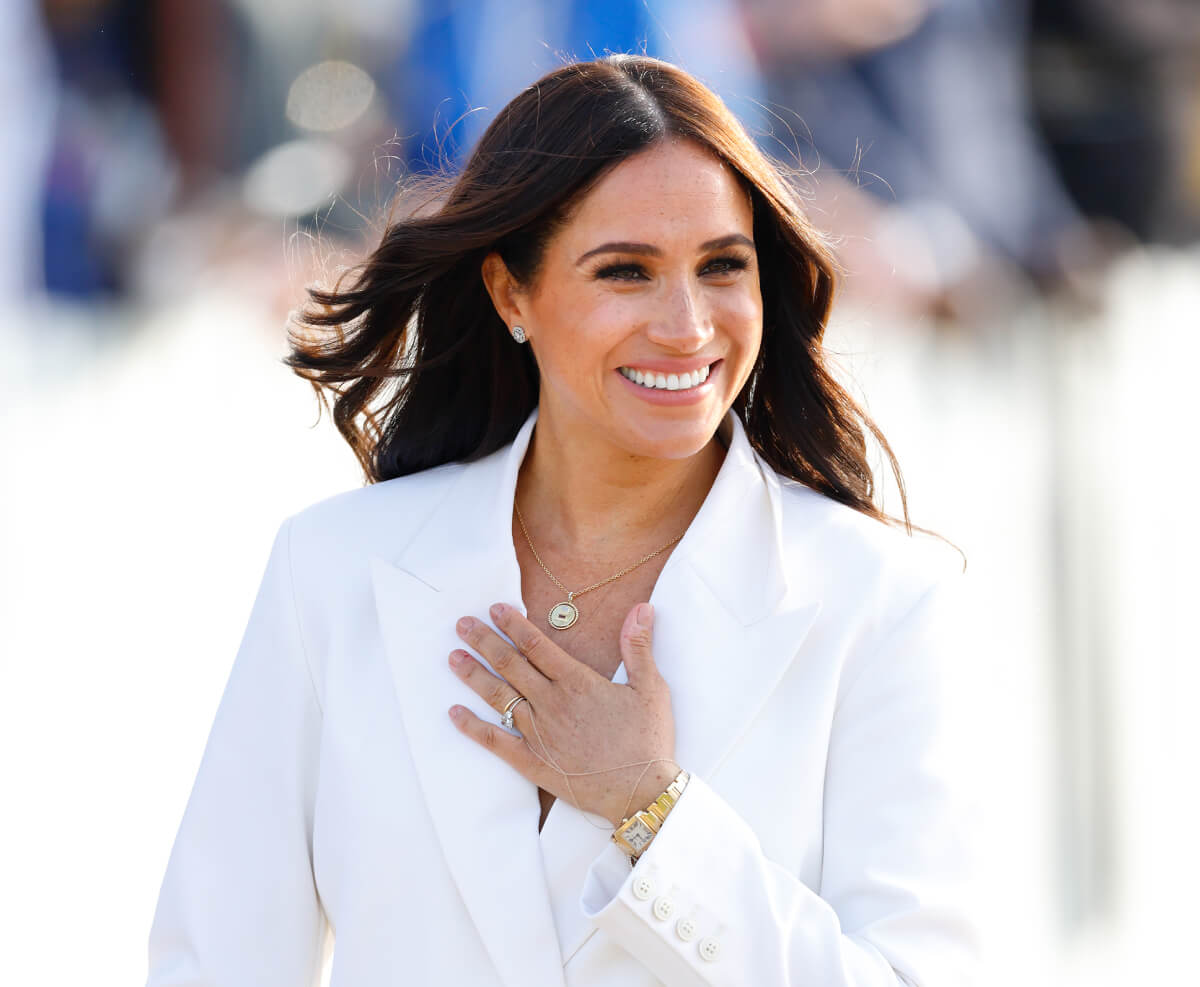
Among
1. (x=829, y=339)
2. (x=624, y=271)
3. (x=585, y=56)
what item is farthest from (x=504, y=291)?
(x=829, y=339)

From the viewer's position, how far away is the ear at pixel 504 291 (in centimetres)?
211

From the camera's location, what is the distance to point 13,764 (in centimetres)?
411

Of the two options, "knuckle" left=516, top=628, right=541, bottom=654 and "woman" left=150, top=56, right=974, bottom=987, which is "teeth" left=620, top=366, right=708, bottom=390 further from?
"knuckle" left=516, top=628, right=541, bottom=654

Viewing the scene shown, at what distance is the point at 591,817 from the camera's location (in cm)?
177

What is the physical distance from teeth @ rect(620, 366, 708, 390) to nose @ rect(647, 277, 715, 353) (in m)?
0.03

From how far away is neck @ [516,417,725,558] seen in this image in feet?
6.83

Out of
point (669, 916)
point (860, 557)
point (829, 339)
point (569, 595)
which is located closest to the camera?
point (669, 916)

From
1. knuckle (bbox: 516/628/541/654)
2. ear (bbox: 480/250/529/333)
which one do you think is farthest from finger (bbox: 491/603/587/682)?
ear (bbox: 480/250/529/333)

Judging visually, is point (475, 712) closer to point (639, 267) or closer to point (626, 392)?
point (626, 392)

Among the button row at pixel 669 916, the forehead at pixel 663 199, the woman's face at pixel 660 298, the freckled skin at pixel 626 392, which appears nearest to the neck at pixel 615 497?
the freckled skin at pixel 626 392

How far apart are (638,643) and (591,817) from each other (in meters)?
0.23

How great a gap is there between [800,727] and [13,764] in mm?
3038

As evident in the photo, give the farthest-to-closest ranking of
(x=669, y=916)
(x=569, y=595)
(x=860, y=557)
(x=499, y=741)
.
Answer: (x=569, y=595) → (x=860, y=557) → (x=499, y=741) → (x=669, y=916)

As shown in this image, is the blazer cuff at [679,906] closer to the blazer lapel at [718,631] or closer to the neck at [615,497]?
the blazer lapel at [718,631]
